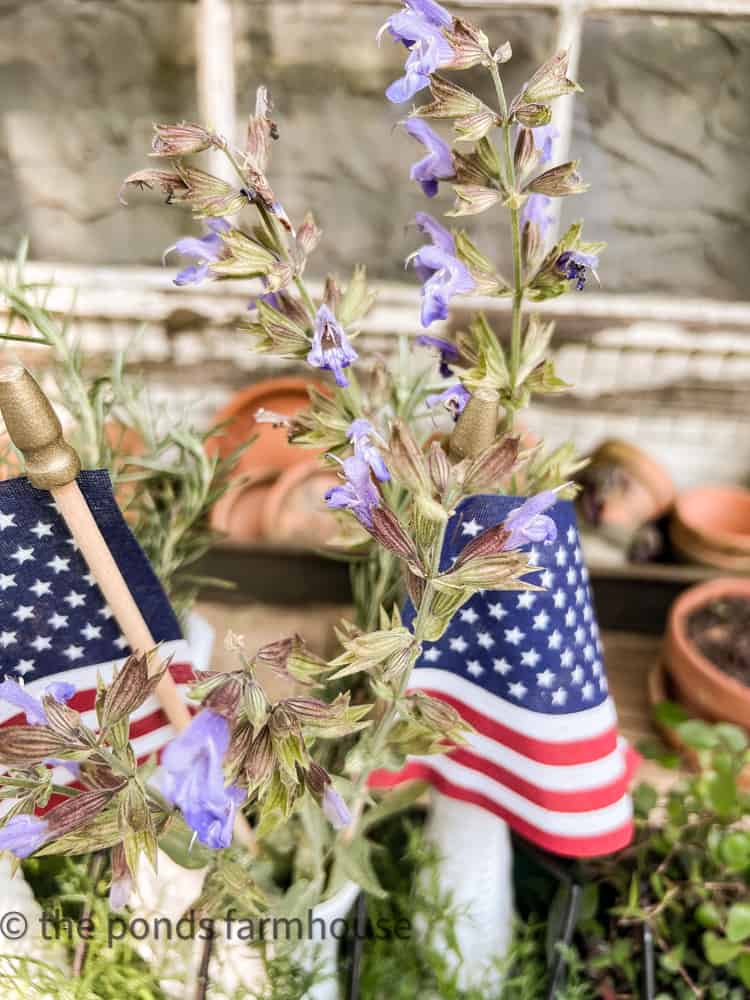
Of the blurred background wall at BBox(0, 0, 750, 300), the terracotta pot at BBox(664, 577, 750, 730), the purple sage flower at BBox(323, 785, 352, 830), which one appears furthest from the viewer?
the blurred background wall at BBox(0, 0, 750, 300)

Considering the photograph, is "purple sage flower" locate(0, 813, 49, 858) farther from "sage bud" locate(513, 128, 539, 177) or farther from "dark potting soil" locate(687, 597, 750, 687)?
"dark potting soil" locate(687, 597, 750, 687)

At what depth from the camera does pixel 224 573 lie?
0.99 metres

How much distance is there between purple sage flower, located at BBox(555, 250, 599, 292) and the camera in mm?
395

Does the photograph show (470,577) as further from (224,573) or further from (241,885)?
(224,573)

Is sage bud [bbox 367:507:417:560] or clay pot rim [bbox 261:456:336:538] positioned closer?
sage bud [bbox 367:507:417:560]

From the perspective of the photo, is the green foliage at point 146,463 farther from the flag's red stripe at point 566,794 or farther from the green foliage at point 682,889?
the green foliage at point 682,889

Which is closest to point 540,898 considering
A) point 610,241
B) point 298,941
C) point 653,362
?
point 298,941

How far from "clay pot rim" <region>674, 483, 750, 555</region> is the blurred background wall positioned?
0.29m

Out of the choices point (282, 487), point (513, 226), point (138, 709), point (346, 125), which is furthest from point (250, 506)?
point (513, 226)

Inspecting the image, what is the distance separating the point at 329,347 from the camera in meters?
0.39

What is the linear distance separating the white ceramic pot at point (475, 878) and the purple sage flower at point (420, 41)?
18.0 inches

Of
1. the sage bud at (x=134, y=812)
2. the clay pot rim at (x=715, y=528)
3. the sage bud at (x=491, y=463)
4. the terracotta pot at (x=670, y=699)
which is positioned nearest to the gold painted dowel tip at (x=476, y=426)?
the sage bud at (x=491, y=463)

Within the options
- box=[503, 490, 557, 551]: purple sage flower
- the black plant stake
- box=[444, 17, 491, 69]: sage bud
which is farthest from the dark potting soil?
box=[444, 17, 491, 69]: sage bud

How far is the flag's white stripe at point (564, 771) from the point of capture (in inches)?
19.0
